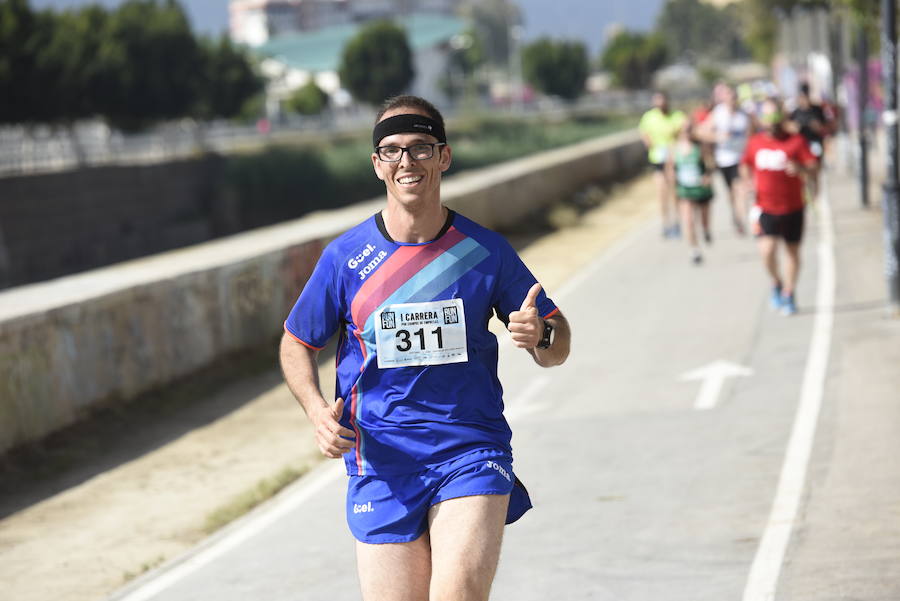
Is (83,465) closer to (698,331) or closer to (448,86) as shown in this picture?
(698,331)

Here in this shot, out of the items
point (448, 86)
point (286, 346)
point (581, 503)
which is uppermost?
point (286, 346)

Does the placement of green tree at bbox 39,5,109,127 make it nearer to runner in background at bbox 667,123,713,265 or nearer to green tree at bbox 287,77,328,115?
runner in background at bbox 667,123,713,265

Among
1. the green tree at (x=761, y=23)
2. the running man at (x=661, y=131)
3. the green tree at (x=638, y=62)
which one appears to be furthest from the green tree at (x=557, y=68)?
the running man at (x=661, y=131)

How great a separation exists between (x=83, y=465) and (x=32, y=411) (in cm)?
54

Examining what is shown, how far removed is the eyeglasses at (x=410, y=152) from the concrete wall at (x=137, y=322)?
6.54 metres

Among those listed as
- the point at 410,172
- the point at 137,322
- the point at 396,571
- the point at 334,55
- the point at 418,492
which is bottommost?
the point at 334,55

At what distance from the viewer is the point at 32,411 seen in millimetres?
10969

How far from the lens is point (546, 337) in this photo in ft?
15.3

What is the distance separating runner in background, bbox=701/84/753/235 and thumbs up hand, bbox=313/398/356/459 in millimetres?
17429

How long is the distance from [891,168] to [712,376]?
12.0 feet

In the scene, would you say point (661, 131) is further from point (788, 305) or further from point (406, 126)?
point (406, 126)

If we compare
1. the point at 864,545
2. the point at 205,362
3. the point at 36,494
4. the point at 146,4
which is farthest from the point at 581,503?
the point at 146,4

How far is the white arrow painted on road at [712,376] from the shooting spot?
11.7 m

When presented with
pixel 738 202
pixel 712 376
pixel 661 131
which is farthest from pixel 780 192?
pixel 738 202
